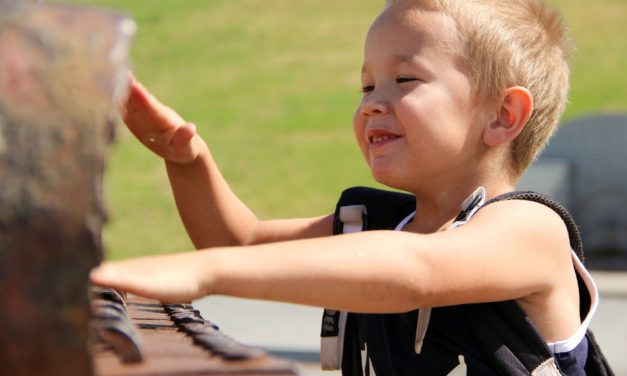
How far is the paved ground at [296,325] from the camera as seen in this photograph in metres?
4.84

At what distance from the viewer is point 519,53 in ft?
6.53

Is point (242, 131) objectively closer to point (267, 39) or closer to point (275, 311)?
point (267, 39)

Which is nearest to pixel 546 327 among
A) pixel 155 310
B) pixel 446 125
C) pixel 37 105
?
pixel 446 125

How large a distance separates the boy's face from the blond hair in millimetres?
28

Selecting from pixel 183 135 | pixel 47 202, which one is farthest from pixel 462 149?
pixel 47 202

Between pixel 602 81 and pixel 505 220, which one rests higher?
pixel 505 220

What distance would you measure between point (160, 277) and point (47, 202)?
0.90 ft

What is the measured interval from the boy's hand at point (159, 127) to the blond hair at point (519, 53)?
1.60 ft

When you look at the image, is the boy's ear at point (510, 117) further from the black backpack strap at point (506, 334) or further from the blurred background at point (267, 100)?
the blurred background at point (267, 100)

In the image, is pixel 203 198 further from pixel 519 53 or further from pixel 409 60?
pixel 519 53

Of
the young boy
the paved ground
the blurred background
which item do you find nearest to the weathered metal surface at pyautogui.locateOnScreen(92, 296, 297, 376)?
the young boy

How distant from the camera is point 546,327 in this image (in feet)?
6.06

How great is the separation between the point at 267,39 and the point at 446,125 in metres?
15.0

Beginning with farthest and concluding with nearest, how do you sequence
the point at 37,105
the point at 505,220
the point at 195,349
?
the point at 505,220, the point at 195,349, the point at 37,105
